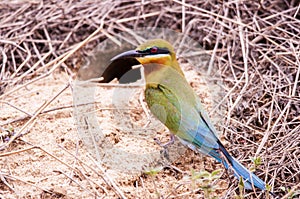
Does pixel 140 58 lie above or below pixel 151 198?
above

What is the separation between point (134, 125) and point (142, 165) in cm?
47

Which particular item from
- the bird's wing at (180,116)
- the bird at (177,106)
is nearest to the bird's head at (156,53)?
the bird at (177,106)

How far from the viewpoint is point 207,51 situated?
4.63 metres

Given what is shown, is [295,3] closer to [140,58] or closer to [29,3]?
[140,58]

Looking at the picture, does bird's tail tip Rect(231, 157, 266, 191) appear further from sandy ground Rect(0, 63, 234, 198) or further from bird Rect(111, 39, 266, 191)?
sandy ground Rect(0, 63, 234, 198)

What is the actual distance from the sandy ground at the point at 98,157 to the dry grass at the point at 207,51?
16 mm

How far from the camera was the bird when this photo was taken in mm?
3311

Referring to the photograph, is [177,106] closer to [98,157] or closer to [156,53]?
[156,53]

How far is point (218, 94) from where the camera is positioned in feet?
13.5

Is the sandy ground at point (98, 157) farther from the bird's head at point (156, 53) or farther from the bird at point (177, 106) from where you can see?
the bird's head at point (156, 53)

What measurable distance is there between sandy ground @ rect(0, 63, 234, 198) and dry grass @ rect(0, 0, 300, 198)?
2 cm

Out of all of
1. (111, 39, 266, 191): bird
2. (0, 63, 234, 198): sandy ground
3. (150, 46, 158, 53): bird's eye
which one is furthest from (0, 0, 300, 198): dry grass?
(150, 46, 158, 53): bird's eye

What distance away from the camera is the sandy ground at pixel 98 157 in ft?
10.5

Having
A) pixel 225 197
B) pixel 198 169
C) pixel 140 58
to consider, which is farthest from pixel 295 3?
pixel 225 197
